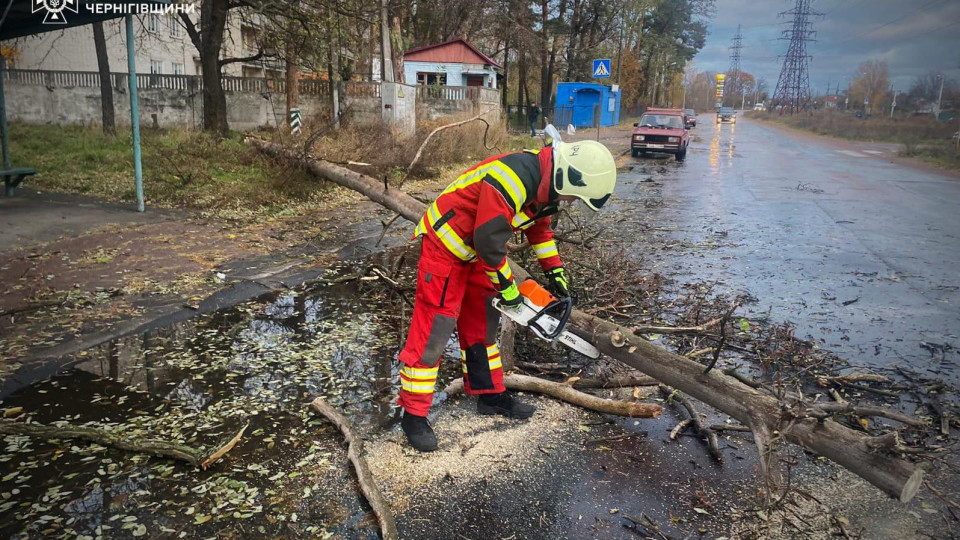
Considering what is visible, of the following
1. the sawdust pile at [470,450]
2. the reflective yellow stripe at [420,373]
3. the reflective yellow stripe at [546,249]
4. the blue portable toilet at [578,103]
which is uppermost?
the blue portable toilet at [578,103]

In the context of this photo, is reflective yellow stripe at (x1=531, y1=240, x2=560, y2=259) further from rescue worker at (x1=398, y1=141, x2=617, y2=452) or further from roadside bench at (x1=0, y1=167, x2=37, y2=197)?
roadside bench at (x1=0, y1=167, x2=37, y2=197)

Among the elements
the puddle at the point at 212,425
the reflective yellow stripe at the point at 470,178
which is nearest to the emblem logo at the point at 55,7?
the puddle at the point at 212,425

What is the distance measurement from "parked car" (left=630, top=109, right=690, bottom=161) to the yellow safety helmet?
64.3ft

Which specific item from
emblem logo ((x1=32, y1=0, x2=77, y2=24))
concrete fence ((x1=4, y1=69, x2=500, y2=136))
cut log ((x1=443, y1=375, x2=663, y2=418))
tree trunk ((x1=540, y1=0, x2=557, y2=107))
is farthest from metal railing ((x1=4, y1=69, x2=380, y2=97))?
cut log ((x1=443, y1=375, x2=663, y2=418))

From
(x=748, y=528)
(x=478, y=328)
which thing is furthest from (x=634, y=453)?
(x=478, y=328)

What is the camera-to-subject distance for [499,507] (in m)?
3.00

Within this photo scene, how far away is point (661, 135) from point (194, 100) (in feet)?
52.4

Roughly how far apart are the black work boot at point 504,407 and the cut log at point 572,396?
22 centimetres

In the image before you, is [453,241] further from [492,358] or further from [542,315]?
[492,358]

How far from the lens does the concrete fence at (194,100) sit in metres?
19.4

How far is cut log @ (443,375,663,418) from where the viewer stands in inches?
152

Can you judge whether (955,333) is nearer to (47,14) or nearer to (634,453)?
(634,453)

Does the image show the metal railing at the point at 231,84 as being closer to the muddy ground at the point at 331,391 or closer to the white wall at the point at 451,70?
the white wall at the point at 451,70

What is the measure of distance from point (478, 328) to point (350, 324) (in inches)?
77.3
